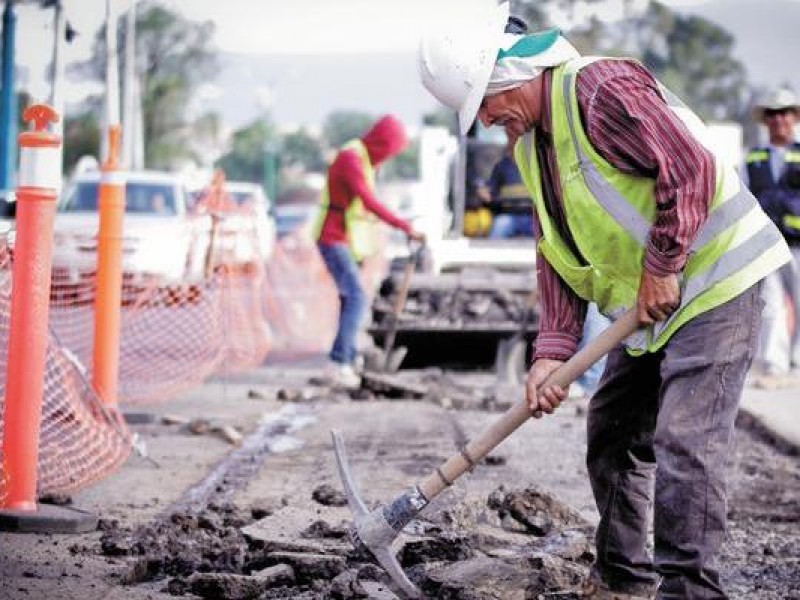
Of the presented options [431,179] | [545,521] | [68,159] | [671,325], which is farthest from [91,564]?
[68,159]

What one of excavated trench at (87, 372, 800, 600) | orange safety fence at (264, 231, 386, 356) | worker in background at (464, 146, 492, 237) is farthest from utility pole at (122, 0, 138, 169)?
excavated trench at (87, 372, 800, 600)

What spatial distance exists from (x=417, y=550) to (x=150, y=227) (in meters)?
14.6

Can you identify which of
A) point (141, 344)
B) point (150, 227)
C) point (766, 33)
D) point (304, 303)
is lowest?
point (304, 303)

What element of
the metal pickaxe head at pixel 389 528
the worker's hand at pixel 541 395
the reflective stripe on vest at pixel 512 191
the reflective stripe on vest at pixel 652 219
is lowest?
the metal pickaxe head at pixel 389 528

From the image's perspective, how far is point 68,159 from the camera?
62.2 metres

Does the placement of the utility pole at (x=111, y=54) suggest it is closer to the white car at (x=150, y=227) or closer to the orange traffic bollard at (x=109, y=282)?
the orange traffic bollard at (x=109, y=282)

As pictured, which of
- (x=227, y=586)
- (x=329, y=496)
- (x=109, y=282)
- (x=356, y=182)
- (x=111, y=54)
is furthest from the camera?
(x=356, y=182)

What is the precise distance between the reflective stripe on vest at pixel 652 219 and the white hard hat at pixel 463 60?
21 centimetres

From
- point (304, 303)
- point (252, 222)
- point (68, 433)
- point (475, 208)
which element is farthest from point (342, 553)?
point (304, 303)

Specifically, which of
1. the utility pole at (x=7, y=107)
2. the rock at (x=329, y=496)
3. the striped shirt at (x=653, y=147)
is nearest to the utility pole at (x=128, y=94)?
the utility pole at (x=7, y=107)

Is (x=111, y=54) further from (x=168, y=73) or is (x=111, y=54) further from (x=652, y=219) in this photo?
(x=168, y=73)

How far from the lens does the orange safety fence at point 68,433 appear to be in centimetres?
713

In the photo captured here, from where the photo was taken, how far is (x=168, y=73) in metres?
67.4

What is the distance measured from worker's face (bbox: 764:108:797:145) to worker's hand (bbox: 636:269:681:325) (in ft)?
26.7
